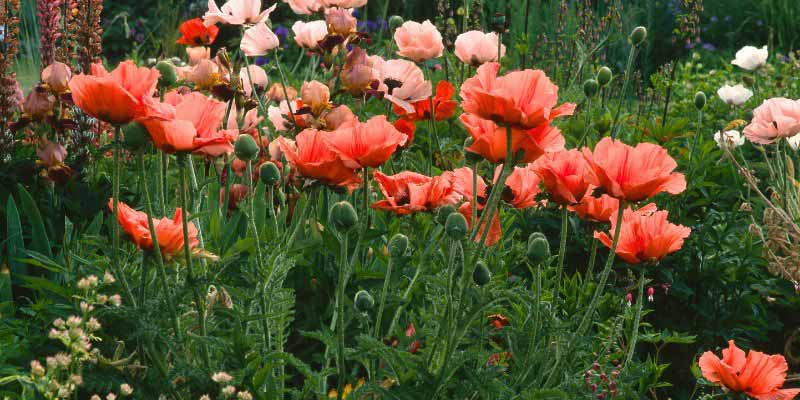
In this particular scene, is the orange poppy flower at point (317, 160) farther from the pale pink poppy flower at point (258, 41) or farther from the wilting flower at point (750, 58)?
the wilting flower at point (750, 58)

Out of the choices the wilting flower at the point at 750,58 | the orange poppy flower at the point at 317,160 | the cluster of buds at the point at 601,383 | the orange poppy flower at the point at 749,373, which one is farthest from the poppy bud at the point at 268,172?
the wilting flower at the point at 750,58

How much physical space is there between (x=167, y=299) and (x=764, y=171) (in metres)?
2.77

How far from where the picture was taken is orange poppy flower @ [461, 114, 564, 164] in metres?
1.23

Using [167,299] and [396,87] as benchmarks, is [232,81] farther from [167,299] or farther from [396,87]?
[167,299]

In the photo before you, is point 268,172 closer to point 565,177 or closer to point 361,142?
point 361,142

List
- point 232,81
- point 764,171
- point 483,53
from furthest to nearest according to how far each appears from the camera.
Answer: point 764,171 → point 483,53 → point 232,81

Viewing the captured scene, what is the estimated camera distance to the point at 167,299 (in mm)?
1209

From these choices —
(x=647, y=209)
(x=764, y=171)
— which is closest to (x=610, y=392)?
(x=647, y=209)

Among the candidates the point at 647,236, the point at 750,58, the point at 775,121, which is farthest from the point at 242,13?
the point at 750,58

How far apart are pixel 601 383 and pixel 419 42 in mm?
967

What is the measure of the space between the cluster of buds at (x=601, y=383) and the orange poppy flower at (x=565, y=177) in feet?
1.14

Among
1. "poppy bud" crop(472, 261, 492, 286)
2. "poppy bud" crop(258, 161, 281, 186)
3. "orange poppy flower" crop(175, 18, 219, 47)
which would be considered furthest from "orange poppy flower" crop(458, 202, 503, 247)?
"orange poppy flower" crop(175, 18, 219, 47)

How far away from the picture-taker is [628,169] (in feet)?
4.04

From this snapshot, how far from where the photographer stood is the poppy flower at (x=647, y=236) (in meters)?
1.42
